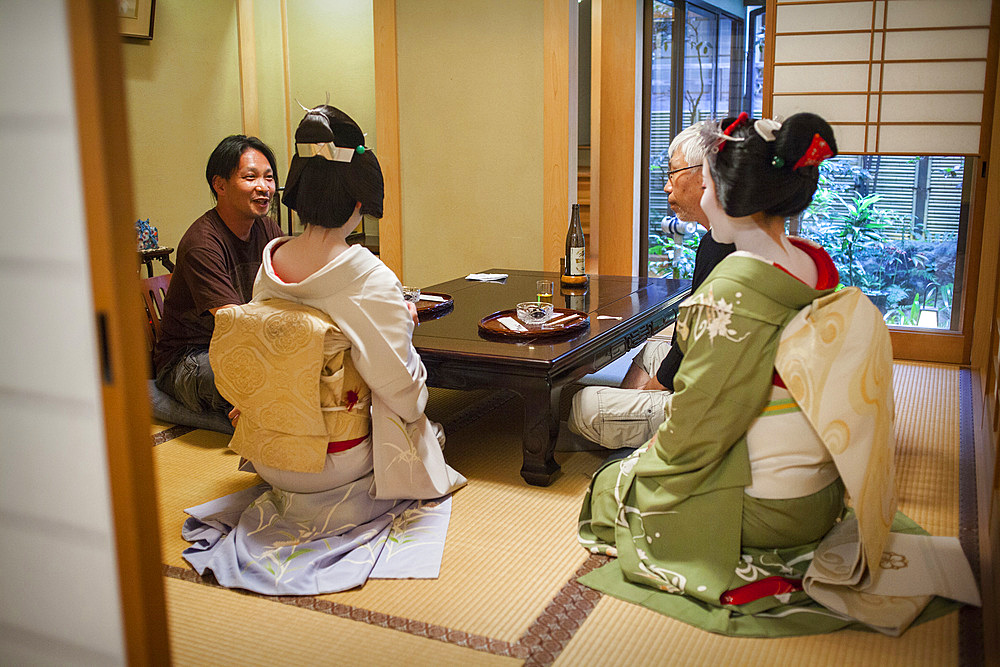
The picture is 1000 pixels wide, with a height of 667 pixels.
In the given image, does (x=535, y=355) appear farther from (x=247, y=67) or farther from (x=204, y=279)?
(x=247, y=67)

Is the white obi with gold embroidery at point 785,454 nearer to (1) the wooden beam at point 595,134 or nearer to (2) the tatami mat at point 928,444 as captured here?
(2) the tatami mat at point 928,444

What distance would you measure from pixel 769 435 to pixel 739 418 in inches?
3.6

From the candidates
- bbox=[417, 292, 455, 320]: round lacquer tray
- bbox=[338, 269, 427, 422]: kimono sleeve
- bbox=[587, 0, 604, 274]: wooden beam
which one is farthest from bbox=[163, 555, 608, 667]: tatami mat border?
bbox=[587, 0, 604, 274]: wooden beam

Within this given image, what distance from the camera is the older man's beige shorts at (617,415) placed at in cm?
302

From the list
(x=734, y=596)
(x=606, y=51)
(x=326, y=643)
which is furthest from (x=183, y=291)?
(x=606, y=51)

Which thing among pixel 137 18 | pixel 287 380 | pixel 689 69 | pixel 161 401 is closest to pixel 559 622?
pixel 287 380

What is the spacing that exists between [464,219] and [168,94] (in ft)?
6.52

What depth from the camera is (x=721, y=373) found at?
2.09m

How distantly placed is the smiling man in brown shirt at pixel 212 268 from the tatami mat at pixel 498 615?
64cm

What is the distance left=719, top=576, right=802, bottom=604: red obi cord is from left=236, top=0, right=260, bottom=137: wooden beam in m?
4.87

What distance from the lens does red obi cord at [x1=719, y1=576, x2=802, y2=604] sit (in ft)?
6.98

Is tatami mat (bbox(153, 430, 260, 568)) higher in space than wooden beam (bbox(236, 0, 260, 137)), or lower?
lower

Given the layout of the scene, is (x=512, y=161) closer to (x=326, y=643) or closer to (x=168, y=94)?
(x=168, y=94)

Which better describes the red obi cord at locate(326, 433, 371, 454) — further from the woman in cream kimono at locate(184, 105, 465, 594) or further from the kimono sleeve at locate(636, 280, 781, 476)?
the kimono sleeve at locate(636, 280, 781, 476)
